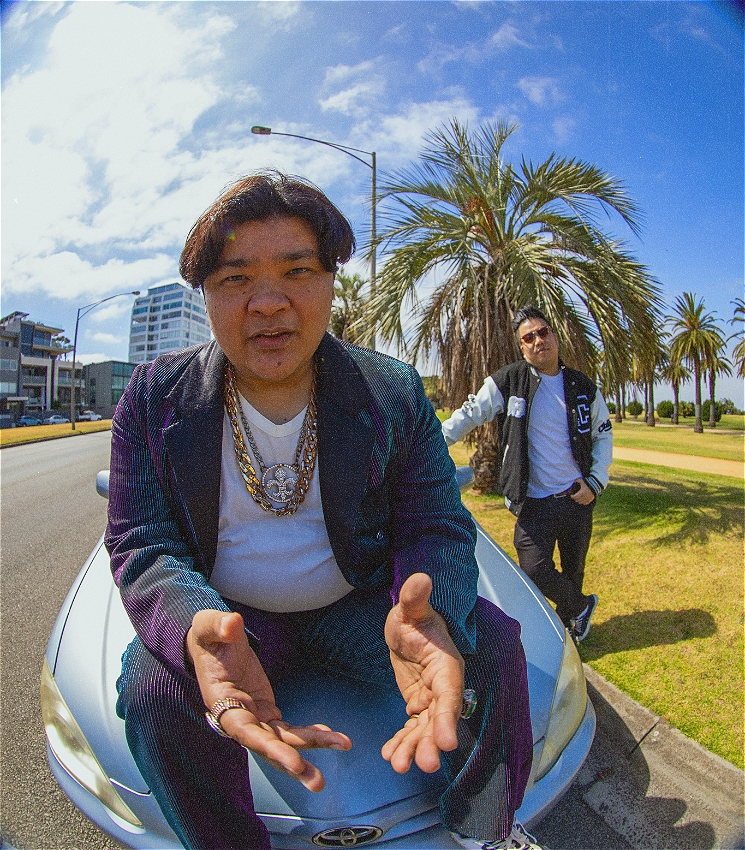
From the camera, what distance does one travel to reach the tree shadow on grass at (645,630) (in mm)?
2982

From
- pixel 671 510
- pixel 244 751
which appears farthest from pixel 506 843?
pixel 671 510

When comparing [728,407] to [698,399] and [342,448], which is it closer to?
[698,399]

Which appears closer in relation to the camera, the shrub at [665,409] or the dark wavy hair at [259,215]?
the dark wavy hair at [259,215]

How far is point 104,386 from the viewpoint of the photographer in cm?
6912

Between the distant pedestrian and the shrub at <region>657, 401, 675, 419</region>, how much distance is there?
4397 centimetres

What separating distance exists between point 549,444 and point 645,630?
1239 millimetres

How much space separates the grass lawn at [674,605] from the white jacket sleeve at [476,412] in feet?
4.70

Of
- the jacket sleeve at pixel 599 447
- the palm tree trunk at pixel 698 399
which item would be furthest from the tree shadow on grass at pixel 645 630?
the palm tree trunk at pixel 698 399

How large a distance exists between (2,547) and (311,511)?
5126 millimetres

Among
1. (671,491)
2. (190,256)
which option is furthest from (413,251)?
(190,256)

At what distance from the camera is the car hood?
130 cm

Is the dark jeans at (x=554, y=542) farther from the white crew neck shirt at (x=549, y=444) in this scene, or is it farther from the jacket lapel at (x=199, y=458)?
the jacket lapel at (x=199, y=458)

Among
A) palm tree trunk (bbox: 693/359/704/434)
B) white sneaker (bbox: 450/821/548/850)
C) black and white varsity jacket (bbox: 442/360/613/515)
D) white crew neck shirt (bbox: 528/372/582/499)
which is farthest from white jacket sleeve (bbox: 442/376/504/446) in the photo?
palm tree trunk (bbox: 693/359/704/434)

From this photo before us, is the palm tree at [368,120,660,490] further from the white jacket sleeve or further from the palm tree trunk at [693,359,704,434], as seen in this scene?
the palm tree trunk at [693,359,704,434]
